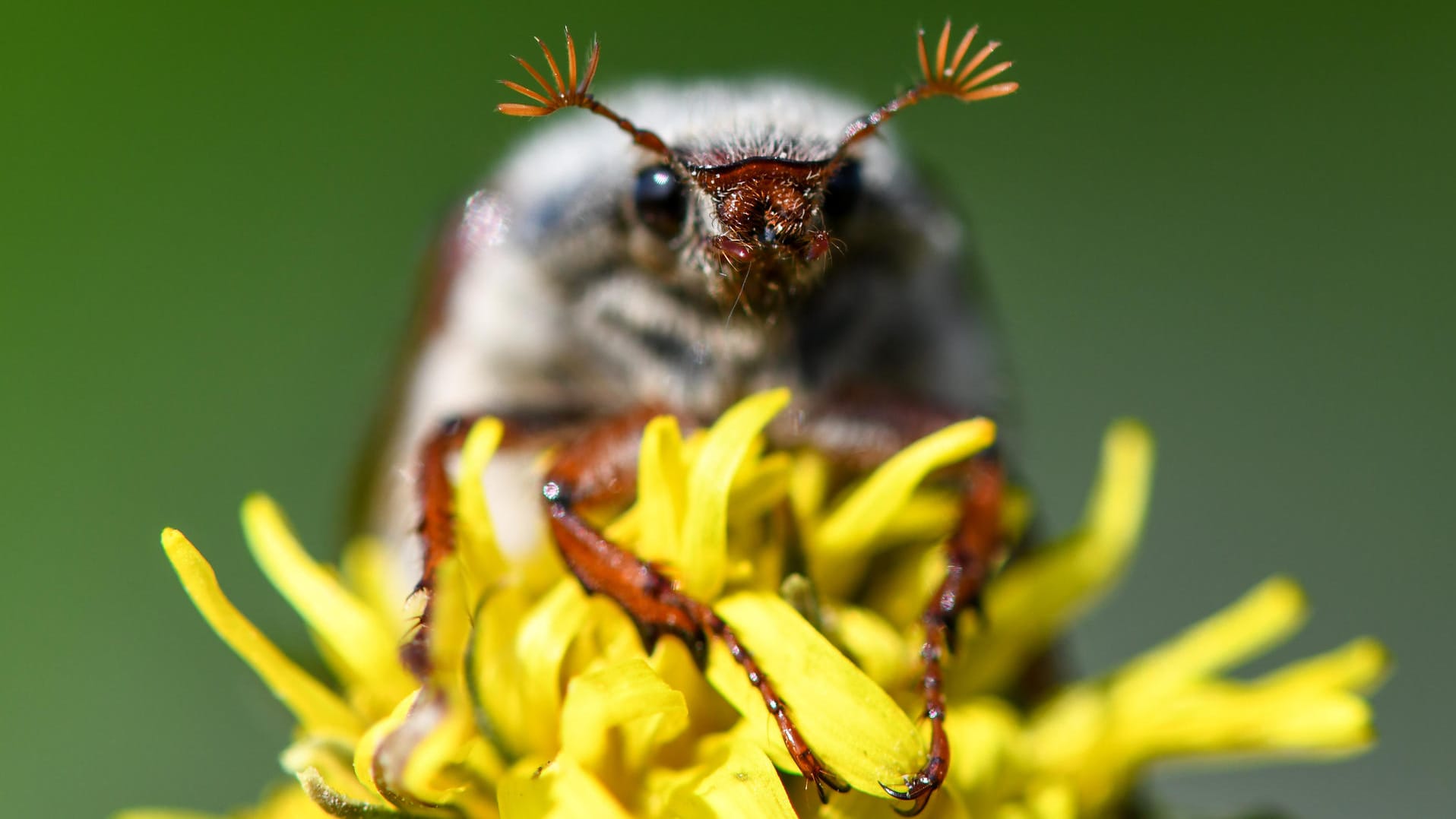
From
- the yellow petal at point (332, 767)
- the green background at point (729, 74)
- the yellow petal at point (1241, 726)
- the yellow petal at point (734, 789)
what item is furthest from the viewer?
the green background at point (729, 74)

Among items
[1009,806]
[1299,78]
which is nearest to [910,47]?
[1299,78]

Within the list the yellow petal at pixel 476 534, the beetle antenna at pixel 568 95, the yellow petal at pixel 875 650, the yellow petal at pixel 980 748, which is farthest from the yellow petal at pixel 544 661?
the beetle antenna at pixel 568 95

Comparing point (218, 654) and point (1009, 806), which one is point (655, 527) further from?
point (218, 654)

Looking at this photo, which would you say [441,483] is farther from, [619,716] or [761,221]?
[761,221]

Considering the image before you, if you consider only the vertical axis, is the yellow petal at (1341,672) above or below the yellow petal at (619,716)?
above

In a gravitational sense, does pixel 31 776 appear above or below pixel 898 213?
below

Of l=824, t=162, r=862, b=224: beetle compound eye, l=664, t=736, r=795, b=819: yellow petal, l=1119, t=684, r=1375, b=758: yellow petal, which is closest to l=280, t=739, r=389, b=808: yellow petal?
l=664, t=736, r=795, b=819: yellow petal

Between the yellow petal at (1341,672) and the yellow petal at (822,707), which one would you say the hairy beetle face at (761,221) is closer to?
the yellow petal at (822,707)

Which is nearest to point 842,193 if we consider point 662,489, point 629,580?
point 662,489
